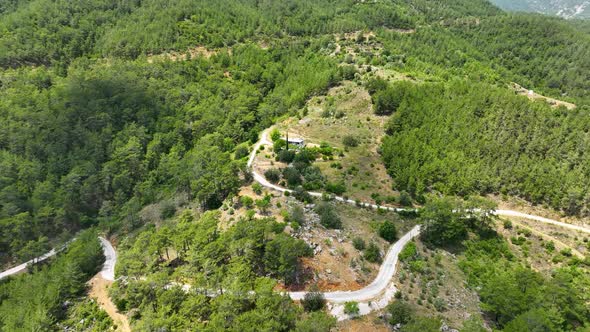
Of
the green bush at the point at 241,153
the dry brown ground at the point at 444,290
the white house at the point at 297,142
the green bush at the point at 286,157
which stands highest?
the white house at the point at 297,142

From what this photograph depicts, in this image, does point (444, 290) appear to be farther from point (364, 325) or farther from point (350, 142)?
point (350, 142)

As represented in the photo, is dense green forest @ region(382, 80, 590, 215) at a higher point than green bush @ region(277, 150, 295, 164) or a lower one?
higher

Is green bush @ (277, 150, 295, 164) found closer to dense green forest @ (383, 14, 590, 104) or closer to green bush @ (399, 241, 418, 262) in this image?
green bush @ (399, 241, 418, 262)

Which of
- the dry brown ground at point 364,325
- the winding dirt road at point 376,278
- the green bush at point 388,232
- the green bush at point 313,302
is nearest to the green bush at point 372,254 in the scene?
the winding dirt road at point 376,278

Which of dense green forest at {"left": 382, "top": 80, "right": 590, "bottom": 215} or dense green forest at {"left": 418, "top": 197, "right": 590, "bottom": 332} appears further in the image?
dense green forest at {"left": 382, "top": 80, "right": 590, "bottom": 215}

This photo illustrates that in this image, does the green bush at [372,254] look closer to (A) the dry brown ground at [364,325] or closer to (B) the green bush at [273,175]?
(A) the dry brown ground at [364,325]

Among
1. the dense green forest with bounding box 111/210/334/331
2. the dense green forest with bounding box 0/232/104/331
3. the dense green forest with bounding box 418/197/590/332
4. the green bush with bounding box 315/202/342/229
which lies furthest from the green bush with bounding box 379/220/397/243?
the dense green forest with bounding box 0/232/104/331

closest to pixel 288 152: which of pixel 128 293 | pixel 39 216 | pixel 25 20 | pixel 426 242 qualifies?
pixel 426 242

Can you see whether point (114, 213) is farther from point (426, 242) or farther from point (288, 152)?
point (426, 242)

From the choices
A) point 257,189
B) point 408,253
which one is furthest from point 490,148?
point 257,189
